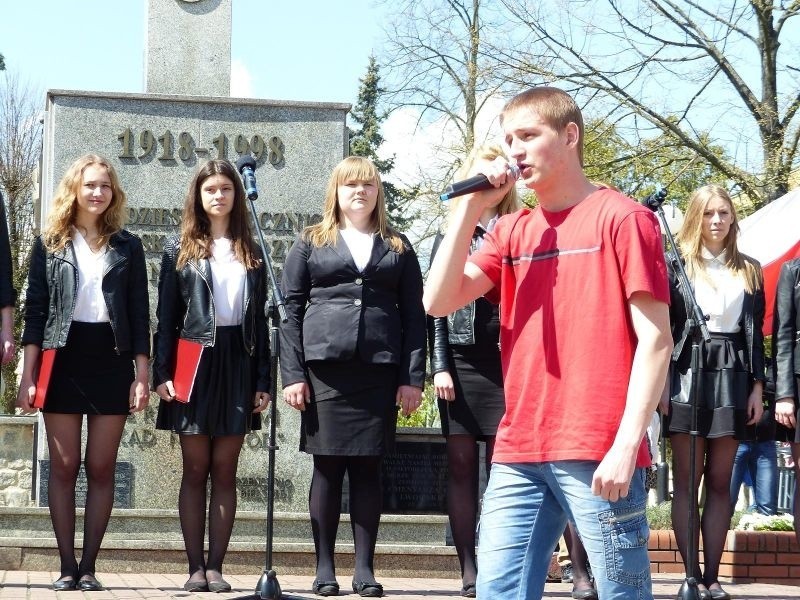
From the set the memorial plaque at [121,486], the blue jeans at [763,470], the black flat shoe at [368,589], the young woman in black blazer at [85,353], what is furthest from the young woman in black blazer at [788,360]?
the blue jeans at [763,470]

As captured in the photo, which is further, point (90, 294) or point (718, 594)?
point (718, 594)

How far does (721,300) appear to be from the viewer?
705 cm

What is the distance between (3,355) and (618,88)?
15.2 m

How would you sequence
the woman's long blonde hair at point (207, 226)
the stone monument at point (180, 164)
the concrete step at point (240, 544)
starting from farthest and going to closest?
1. the stone monument at point (180, 164)
2. the concrete step at point (240, 544)
3. the woman's long blonde hair at point (207, 226)

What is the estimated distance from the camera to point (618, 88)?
1989cm

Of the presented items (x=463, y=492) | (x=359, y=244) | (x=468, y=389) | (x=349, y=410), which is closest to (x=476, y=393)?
(x=468, y=389)

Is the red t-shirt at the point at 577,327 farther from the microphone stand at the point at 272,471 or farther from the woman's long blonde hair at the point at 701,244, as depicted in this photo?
the woman's long blonde hair at the point at 701,244

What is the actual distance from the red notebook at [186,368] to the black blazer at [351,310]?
0.47 meters

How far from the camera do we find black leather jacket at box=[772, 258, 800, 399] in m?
7.14

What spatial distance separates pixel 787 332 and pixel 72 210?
4.15 metres

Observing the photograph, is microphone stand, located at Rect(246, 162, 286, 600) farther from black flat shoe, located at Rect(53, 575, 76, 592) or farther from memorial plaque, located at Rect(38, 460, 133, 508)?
memorial plaque, located at Rect(38, 460, 133, 508)

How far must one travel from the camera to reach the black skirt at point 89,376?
6.54m

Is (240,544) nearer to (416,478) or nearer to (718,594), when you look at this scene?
(416,478)

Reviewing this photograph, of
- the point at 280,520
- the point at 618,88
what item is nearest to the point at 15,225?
the point at 618,88
